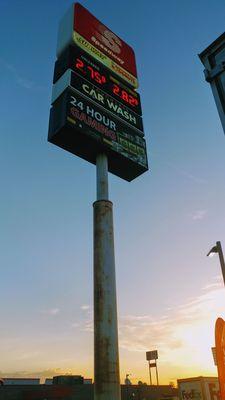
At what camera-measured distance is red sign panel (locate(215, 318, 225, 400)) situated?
11.4 meters

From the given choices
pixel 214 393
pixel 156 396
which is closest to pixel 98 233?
pixel 214 393

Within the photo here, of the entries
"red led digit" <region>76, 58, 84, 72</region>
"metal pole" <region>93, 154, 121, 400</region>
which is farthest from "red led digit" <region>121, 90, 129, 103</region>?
"metal pole" <region>93, 154, 121, 400</region>

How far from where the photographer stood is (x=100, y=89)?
20000 millimetres

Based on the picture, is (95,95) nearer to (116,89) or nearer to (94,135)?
(116,89)

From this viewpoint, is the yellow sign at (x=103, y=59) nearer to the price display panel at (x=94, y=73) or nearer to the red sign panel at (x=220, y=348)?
the price display panel at (x=94, y=73)

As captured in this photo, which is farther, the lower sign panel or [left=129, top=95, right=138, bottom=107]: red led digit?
[left=129, top=95, right=138, bottom=107]: red led digit

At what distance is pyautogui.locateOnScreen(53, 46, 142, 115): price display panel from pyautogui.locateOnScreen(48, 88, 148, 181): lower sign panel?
6.50 ft

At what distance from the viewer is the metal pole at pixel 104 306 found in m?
13.6

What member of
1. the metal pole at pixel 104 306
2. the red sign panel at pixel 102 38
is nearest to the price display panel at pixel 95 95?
the red sign panel at pixel 102 38

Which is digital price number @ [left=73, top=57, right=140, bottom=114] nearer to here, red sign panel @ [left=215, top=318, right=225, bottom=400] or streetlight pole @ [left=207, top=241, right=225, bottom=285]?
streetlight pole @ [left=207, top=241, right=225, bottom=285]

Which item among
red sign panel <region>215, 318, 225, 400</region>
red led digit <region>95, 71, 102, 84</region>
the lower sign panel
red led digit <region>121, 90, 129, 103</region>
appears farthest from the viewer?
red led digit <region>121, 90, 129, 103</region>

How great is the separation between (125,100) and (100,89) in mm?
2053

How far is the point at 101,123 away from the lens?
61.3 ft

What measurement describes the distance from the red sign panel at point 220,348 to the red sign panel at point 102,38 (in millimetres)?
16918
